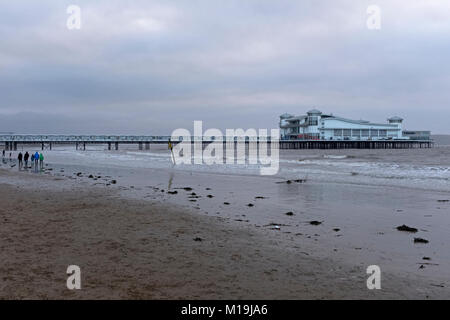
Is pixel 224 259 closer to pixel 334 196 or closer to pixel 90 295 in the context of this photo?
pixel 90 295

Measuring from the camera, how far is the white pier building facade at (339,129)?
332ft

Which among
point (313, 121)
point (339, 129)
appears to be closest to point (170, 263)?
point (313, 121)

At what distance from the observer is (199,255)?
5.76m

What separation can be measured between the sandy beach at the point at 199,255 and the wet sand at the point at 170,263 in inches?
0.5

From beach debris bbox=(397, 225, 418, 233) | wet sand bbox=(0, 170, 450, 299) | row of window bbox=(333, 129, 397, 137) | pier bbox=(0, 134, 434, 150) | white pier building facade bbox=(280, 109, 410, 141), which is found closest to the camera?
wet sand bbox=(0, 170, 450, 299)

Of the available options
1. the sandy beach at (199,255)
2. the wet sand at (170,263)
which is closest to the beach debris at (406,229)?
the sandy beach at (199,255)

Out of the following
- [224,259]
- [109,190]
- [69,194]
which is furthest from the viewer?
[109,190]

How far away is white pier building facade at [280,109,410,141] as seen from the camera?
101062 millimetres

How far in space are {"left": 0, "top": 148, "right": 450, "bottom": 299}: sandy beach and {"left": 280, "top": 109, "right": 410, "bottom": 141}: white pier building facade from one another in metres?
93.8

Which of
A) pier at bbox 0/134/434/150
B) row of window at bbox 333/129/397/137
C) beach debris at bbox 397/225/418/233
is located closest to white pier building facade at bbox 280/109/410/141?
row of window at bbox 333/129/397/137

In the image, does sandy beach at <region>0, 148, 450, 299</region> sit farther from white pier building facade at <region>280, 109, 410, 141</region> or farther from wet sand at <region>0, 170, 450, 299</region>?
white pier building facade at <region>280, 109, 410, 141</region>
